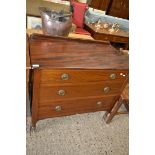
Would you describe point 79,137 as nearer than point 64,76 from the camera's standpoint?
No

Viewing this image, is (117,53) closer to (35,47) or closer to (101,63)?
(101,63)

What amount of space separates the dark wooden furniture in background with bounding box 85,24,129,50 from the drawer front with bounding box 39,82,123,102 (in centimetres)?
162

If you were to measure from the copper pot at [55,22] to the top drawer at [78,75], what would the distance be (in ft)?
1.34

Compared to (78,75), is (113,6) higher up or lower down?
higher up

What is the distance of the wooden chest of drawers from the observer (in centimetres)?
127

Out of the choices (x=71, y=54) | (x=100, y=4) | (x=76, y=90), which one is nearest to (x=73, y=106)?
(x=76, y=90)

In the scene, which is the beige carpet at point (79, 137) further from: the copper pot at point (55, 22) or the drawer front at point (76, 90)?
the copper pot at point (55, 22)

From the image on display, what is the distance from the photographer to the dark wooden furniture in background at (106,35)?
307 centimetres

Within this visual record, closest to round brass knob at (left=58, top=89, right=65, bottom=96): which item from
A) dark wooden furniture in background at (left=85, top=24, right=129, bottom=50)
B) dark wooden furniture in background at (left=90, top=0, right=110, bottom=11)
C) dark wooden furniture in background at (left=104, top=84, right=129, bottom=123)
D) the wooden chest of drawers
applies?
the wooden chest of drawers

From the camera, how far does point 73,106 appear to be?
1.58 metres

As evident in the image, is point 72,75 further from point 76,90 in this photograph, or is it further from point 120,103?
point 120,103

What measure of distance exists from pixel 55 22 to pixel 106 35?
1882mm
